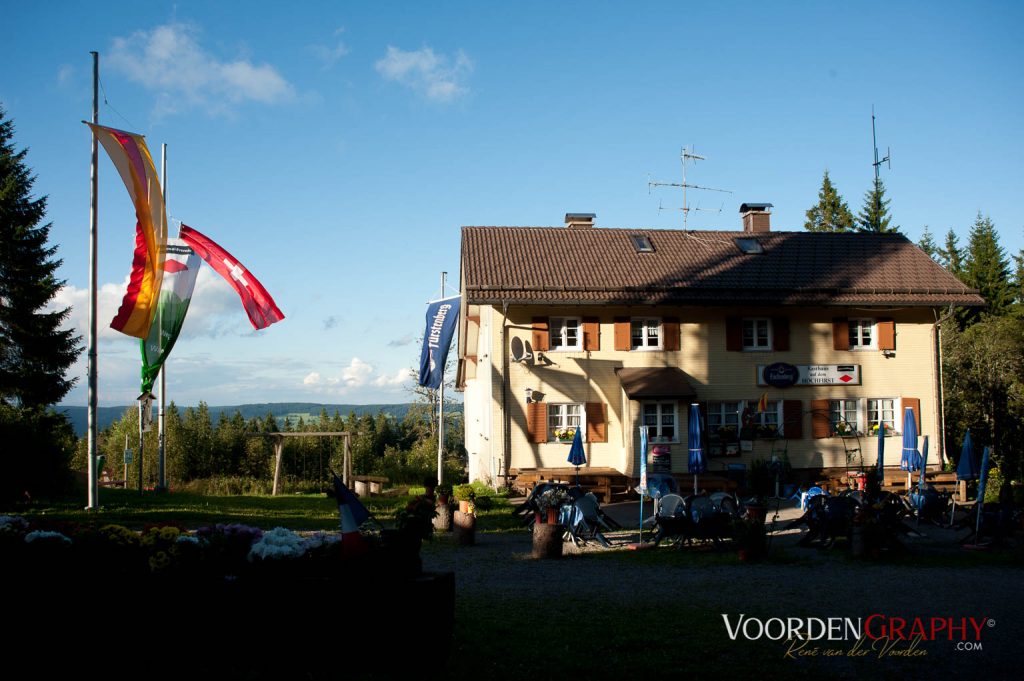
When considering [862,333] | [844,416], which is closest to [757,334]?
[862,333]

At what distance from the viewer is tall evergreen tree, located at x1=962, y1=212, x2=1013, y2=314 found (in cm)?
4966

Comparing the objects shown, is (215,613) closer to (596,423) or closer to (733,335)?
(596,423)

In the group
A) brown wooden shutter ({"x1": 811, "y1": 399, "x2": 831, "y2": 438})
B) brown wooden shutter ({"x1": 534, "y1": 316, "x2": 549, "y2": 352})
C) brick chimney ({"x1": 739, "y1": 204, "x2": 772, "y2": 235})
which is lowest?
brown wooden shutter ({"x1": 811, "y1": 399, "x2": 831, "y2": 438})

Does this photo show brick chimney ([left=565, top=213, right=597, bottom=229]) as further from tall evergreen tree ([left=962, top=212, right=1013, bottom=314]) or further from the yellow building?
tall evergreen tree ([left=962, top=212, right=1013, bottom=314])

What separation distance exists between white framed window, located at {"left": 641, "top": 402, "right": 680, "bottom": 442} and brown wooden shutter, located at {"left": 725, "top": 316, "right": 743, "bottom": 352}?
2482mm

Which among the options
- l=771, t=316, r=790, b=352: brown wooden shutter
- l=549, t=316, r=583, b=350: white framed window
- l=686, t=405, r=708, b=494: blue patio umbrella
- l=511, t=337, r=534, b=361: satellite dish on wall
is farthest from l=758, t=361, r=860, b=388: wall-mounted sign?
l=511, t=337, r=534, b=361: satellite dish on wall

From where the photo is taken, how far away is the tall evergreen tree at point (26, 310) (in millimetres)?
29875

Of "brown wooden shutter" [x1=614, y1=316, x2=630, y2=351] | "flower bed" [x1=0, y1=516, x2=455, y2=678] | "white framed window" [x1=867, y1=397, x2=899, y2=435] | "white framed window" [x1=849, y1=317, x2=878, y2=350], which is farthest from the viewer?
"white framed window" [x1=849, y1=317, x2=878, y2=350]

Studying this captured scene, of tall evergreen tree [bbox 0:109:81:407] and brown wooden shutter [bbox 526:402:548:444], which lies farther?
tall evergreen tree [bbox 0:109:81:407]

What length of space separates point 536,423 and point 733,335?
6.04 metres

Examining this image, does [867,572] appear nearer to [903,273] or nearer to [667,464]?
[667,464]

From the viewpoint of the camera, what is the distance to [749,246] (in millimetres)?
26828

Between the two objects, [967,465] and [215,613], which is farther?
[967,465]

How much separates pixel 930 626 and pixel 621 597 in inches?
125
